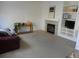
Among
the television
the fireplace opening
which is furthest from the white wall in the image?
the television

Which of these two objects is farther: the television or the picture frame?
the picture frame

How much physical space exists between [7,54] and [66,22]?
11.4 ft

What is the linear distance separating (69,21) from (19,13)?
3.26 metres

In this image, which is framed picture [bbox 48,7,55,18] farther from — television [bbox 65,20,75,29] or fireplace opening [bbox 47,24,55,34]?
television [bbox 65,20,75,29]

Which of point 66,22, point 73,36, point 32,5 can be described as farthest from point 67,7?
point 32,5

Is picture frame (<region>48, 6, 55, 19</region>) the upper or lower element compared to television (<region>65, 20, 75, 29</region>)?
upper

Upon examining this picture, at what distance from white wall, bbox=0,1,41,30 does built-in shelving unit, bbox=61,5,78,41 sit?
2323mm

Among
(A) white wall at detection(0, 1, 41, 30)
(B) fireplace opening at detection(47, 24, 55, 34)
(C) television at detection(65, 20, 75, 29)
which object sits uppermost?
(A) white wall at detection(0, 1, 41, 30)

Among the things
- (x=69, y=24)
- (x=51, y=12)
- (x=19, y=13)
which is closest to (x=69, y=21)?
(x=69, y=24)

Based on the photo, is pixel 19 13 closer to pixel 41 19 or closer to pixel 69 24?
pixel 41 19

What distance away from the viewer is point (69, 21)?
16.5 ft

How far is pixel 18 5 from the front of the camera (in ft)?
20.3

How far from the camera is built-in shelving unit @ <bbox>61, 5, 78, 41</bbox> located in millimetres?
4797

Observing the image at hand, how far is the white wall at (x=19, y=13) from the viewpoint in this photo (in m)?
5.86
